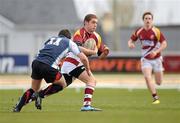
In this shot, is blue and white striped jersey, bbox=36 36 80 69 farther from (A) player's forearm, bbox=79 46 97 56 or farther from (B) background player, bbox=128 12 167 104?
(B) background player, bbox=128 12 167 104

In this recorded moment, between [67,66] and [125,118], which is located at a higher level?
[67,66]

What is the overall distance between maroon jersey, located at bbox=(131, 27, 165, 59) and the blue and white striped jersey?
197 inches

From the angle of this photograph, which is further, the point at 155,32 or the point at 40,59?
the point at 155,32

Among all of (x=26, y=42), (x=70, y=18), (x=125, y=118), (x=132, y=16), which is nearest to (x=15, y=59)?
(x=26, y=42)

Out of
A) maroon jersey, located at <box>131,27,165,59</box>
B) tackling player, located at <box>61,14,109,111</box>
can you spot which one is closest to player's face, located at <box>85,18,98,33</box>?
tackling player, located at <box>61,14,109,111</box>

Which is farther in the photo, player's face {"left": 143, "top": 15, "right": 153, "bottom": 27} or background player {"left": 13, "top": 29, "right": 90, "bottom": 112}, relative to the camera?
player's face {"left": 143, "top": 15, "right": 153, "bottom": 27}

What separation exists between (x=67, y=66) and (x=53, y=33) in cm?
4222

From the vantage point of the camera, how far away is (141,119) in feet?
44.9

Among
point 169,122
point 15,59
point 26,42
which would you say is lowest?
point 169,122

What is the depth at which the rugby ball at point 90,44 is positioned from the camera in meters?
16.8

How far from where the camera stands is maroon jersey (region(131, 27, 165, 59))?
20328 mm

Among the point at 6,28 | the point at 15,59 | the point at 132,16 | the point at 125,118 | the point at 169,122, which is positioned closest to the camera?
the point at 169,122

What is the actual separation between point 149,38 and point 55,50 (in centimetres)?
523

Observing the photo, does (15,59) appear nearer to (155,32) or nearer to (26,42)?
(26,42)
